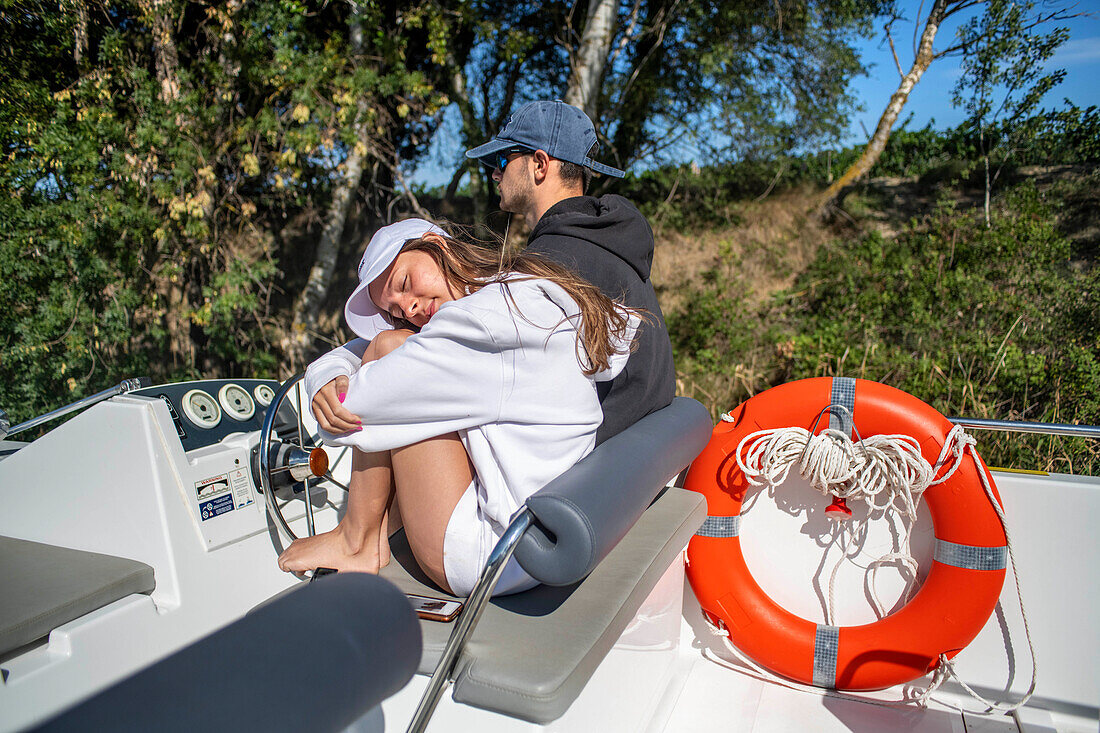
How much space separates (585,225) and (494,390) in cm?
58

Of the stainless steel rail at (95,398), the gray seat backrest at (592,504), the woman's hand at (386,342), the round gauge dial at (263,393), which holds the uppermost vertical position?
the woman's hand at (386,342)

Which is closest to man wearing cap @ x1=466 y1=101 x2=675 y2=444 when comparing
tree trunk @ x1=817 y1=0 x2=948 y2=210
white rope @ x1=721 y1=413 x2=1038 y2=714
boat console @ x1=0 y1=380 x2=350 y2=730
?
white rope @ x1=721 y1=413 x2=1038 y2=714

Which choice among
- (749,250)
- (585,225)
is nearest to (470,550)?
(585,225)

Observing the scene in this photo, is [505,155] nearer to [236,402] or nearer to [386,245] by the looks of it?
[386,245]

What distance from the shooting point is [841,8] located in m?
5.93

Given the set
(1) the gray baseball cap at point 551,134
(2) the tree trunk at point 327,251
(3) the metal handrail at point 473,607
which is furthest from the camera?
(2) the tree trunk at point 327,251

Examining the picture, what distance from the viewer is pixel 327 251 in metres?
5.46

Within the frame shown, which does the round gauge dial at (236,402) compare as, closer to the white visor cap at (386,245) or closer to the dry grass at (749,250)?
the white visor cap at (386,245)

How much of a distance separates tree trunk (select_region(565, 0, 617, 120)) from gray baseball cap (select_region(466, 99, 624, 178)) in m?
3.56

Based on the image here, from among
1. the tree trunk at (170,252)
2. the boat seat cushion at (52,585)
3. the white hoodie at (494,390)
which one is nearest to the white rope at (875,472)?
the white hoodie at (494,390)

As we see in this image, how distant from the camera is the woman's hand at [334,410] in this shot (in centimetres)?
122

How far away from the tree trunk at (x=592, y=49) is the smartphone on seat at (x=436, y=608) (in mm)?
4549

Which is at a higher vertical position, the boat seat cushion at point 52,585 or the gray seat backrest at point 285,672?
the gray seat backrest at point 285,672

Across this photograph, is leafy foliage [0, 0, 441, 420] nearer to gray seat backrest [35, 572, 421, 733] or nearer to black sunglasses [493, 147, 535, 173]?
black sunglasses [493, 147, 535, 173]
